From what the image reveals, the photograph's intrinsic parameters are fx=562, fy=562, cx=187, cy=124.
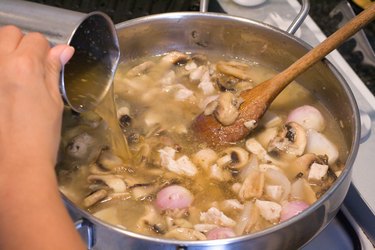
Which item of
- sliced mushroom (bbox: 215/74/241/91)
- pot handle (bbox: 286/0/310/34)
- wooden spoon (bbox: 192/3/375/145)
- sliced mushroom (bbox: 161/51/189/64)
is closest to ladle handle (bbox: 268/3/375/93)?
wooden spoon (bbox: 192/3/375/145)

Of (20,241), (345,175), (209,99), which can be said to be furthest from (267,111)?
(20,241)

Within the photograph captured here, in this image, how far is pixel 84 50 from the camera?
3.68 ft

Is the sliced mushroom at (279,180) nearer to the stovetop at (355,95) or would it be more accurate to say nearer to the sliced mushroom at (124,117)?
the stovetop at (355,95)

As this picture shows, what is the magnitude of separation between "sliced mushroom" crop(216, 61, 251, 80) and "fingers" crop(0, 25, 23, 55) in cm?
68

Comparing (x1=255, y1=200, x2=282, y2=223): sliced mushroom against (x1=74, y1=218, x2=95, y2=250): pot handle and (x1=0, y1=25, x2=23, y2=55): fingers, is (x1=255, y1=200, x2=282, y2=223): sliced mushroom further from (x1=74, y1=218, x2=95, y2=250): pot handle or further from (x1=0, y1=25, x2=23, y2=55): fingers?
(x1=0, y1=25, x2=23, y2=55): fingers

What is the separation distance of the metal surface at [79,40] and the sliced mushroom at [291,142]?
0.40 m

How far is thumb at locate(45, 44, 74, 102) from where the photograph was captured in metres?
0.85

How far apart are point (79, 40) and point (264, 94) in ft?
1.40

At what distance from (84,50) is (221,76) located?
17.6 inches

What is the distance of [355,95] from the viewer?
1480 mm

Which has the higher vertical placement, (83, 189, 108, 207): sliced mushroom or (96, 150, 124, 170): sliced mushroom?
(83, 189, 108, 207): sliced mushroom

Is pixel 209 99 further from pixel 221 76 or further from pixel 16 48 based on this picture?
pixel 16 48

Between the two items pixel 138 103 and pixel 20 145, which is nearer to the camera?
pixel 20 145

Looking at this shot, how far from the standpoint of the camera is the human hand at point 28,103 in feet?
2.55
